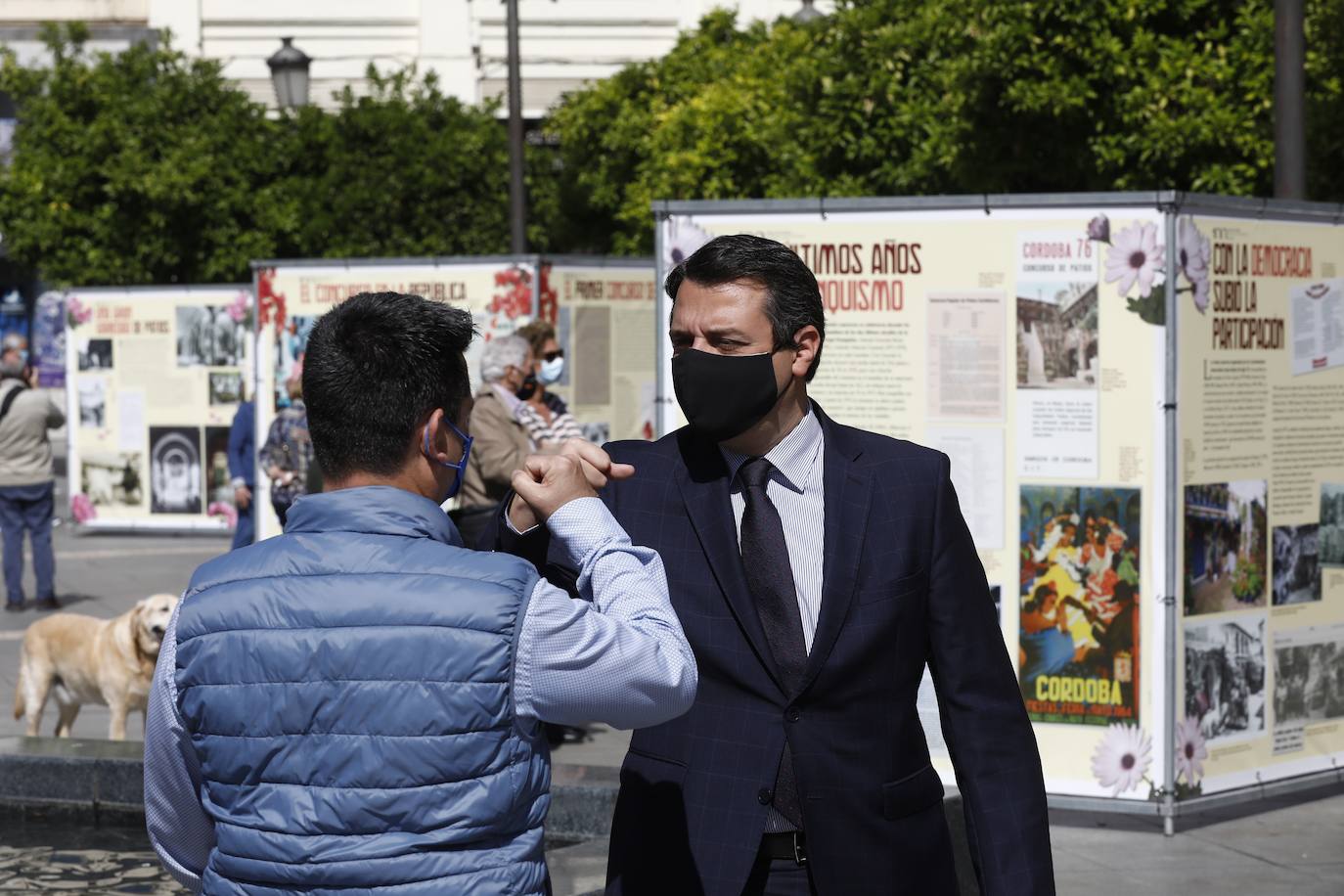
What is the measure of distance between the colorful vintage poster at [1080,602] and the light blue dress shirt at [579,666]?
456cm

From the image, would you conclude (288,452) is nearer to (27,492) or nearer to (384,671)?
(27,492)

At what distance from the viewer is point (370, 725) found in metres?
2.30

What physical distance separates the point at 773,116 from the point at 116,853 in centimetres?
1424

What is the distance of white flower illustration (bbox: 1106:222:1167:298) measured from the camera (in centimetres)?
670

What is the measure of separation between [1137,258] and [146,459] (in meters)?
14.2

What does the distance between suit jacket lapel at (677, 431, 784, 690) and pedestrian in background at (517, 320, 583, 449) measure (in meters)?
4.72

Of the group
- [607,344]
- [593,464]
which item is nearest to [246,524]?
[607,344]

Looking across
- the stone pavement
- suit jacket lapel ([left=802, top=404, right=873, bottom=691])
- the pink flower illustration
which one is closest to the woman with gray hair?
the stone pavement

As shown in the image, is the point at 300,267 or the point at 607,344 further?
the point at 607,344

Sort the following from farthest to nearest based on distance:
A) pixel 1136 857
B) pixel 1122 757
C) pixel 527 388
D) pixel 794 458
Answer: pixel 527 388 → pixel 1122 757 → pixel 1136 857 → pixel 794 458

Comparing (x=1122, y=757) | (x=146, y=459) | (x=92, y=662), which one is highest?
(x=146, y=459)

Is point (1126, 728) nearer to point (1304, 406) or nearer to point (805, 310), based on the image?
point (1304, 406)

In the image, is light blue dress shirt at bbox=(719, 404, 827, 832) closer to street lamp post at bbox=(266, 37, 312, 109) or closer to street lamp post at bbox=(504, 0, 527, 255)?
street lamp post at bbox=(504, 0, 527, 255)

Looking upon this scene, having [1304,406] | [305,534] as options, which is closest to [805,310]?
[305,534]
